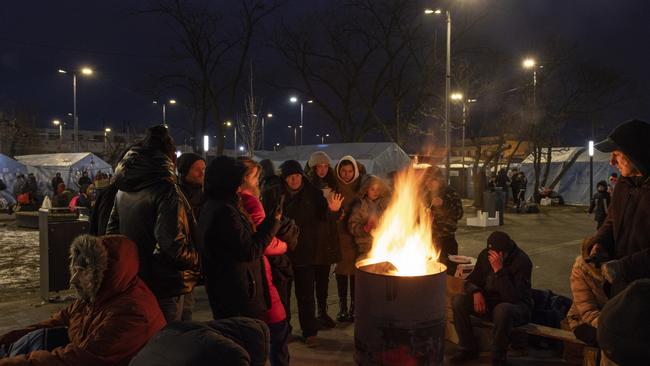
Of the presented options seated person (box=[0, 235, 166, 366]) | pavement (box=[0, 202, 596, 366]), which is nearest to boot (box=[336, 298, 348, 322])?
pavement (box=[0, 202, 596, 366])

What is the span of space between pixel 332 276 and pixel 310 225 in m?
3.71

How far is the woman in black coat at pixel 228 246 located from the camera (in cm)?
353

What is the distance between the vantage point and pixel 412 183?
688 cm

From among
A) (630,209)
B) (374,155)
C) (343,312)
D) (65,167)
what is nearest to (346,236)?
(343,312)

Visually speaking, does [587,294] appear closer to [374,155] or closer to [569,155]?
[374,155]

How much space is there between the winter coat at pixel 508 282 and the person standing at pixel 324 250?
158cm

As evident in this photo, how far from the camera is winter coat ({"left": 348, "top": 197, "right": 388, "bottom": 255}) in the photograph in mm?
6176

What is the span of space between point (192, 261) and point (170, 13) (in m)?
27.3

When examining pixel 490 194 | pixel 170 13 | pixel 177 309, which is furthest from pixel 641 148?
pixel 170 13

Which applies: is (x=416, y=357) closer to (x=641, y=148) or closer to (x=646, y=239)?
(x=646, y=239)

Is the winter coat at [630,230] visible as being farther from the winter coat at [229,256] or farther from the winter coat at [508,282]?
the winter coat at [229,256]

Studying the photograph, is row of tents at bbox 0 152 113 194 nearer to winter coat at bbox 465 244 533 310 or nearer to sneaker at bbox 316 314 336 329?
sneaker at bbox 316 314 336 329

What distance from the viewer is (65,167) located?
89.4 feet

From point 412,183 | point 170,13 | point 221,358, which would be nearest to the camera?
point 221,358
